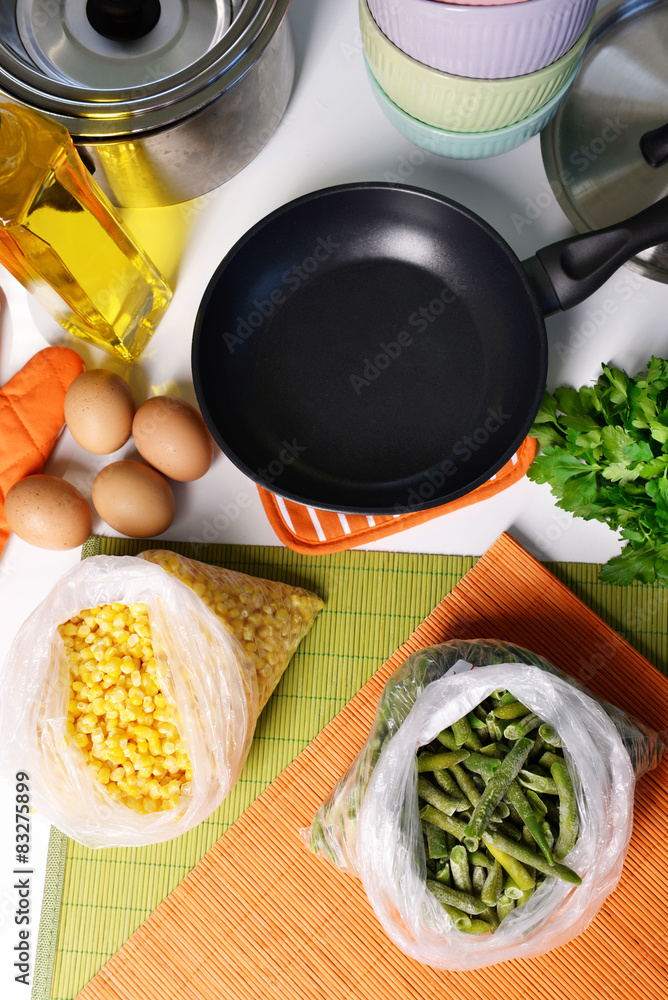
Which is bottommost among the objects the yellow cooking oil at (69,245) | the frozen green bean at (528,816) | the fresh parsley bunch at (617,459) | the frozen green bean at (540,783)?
the frozen green bean at (528,816)

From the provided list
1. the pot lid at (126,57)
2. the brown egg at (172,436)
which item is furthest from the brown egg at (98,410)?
the pot lid at (126,57)

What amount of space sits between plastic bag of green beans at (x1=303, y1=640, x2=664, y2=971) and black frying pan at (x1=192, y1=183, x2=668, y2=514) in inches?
8.3

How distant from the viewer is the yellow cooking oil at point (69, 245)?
0.61m

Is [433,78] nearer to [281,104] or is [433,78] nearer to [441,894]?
[281,104]

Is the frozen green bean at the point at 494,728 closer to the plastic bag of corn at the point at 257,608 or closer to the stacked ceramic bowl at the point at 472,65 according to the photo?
the plastic bag of corn at the point at 257,608

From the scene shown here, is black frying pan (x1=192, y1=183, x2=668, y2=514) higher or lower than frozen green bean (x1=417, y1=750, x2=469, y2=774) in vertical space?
higher

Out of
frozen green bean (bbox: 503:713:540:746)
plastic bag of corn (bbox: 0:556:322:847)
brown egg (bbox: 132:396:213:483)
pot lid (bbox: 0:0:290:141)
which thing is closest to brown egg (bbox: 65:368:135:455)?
brown egg (bbox: 132:396:213:483)

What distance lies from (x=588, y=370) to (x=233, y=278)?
39 cm

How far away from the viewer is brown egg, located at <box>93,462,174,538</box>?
29.7 inches

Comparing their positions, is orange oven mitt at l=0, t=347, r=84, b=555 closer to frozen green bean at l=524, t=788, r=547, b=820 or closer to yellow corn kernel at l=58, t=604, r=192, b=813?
yellow corn kernel at l=58, t=604, r=192, b=813

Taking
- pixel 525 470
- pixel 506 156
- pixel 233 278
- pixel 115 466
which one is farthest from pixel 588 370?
pixel 115 466

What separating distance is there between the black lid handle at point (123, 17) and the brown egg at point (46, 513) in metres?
0.43

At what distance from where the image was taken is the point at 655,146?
0.72 m

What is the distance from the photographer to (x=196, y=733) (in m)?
0.71
